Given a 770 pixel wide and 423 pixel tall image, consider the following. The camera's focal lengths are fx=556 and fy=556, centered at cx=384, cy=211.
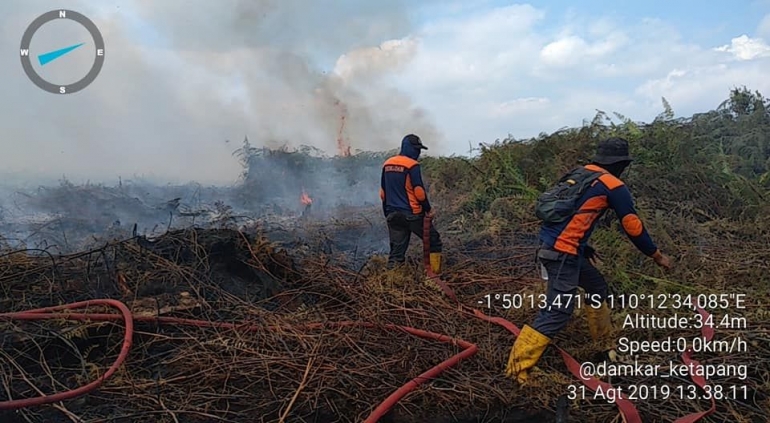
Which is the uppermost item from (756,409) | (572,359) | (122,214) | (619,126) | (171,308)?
(619,126)

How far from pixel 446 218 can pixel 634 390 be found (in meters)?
6.08

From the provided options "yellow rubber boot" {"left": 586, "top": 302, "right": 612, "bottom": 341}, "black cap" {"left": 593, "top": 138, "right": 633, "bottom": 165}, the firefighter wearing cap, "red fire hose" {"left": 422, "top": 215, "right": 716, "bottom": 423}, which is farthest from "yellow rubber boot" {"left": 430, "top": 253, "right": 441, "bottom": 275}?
"black cap" {"left": 593, "top": 138, "right": 633, "bottom": 165}

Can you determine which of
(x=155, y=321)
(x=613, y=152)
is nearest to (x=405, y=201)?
(x=613, y=152)

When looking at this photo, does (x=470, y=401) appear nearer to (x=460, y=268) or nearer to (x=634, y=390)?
(x=634, y=390)

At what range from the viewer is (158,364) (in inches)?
158

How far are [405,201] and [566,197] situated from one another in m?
2.59

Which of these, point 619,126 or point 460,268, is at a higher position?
point 619,126

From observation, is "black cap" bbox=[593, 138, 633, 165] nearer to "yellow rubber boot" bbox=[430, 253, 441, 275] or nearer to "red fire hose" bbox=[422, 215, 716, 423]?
"red fire hose" bbox=[422, 215, 716, 423]

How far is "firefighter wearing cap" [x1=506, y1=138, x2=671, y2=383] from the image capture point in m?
3.78

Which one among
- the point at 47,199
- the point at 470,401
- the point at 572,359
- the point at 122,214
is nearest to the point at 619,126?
the point at 572,359

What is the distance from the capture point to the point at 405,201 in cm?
627

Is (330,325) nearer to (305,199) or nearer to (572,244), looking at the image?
(572,244)

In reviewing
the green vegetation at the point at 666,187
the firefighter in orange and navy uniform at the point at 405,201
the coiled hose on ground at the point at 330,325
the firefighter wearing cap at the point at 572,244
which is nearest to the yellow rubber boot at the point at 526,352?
the firefighter wearing cap at the point at 572,244

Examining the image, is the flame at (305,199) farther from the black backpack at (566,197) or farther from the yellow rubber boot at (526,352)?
the yellow rubber boot at (526,352)
